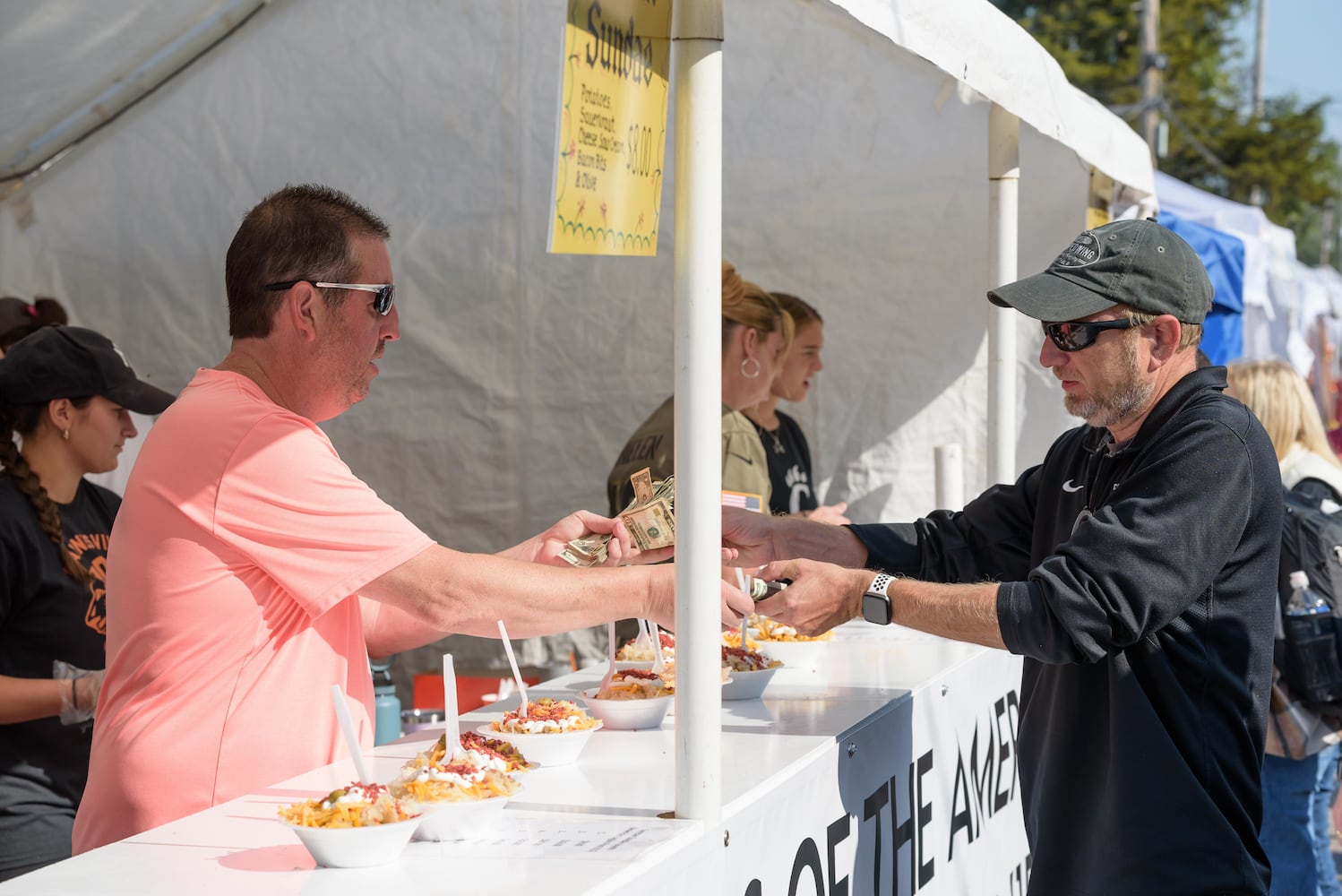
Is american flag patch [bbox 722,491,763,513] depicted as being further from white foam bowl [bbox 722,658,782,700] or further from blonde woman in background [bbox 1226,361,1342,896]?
blonde woman in background [bbox 1226,361,1342,896]

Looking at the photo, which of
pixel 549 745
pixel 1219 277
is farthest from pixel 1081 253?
pixel 1219 277

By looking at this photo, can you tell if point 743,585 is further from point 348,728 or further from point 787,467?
point 787,467

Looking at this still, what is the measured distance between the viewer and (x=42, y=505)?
9.59 ft

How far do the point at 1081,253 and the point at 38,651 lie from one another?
237 cm

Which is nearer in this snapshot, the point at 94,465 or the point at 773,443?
the point at 94,465

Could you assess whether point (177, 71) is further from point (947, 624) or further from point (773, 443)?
point (947, 624)

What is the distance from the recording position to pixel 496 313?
5.01 metres

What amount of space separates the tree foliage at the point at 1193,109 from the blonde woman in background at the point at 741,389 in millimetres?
23934

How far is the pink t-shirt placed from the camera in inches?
75.0

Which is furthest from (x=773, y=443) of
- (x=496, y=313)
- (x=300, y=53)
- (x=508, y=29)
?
(x=300, y=53)

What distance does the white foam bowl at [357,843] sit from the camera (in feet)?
4.96

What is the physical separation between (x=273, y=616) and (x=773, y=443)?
294cm

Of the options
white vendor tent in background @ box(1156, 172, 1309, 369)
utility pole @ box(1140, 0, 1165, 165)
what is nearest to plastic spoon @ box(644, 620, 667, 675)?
white vendor tent in background @ box(1156, 172, 1309, 369)

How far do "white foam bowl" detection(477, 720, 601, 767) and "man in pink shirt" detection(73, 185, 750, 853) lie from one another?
179 millimetres
